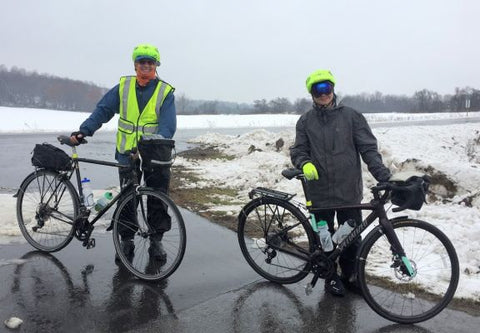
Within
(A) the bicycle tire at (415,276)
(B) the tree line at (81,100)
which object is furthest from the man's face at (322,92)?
(B) the tree line at (81,100)

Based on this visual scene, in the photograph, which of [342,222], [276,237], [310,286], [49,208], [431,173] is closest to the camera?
[310,286]

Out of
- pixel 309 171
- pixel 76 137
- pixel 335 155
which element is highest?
pixel 76 137

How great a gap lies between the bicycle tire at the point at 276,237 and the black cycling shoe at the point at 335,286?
24 cm

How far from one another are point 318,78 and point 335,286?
6.46 feet

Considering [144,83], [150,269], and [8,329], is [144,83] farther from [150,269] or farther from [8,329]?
[8,329]

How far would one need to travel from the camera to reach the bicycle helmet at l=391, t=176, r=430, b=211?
132 inches

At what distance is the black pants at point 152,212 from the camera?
4270mm

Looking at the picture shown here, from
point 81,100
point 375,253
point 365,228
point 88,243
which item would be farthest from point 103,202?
point 81,100

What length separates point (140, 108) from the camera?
14.7ft

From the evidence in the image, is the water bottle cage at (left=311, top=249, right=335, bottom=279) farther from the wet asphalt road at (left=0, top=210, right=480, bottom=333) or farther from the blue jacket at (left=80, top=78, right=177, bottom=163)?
the blue jacket at (left=80, top=78, right=177, bottom=163)

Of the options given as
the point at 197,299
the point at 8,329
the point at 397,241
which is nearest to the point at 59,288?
the point at 8,329

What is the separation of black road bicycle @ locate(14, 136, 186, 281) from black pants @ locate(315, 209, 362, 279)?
142 cm

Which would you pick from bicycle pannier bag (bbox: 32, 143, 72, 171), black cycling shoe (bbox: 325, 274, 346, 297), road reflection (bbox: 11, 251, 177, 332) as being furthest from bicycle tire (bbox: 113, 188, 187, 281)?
black cycling shoe (bbox: 325, 274, 346, 297)

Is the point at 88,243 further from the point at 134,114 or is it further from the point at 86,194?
the point at 134,114
